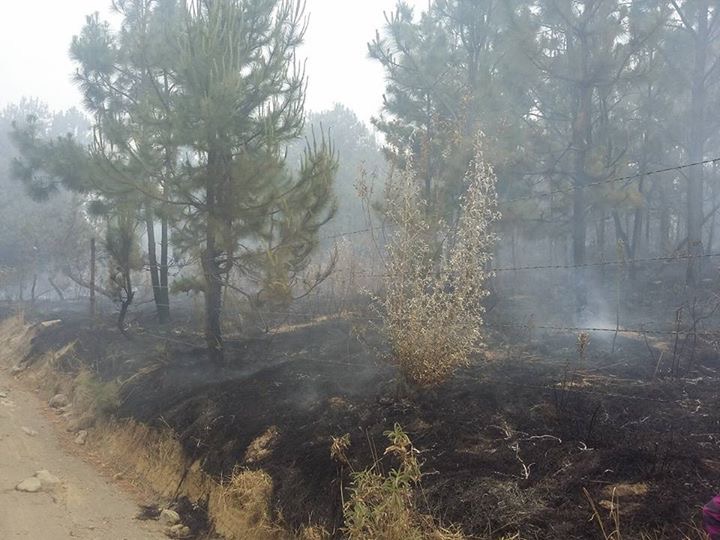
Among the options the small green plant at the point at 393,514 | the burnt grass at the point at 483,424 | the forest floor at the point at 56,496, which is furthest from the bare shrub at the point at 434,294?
the forest floor at the point at 56,496

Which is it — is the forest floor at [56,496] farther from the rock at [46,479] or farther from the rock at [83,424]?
the rock at [83,424]

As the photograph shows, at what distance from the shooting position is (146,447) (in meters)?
7.56

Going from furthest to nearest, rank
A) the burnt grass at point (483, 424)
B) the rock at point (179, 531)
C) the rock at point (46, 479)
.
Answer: the rock at point (46, 479) → the rock at point (179, 531) → the burnt grass at point (483, 424)

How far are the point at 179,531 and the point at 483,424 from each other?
3.28m

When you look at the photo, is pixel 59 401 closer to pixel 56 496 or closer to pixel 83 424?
pixel 83 424

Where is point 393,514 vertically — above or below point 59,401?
above

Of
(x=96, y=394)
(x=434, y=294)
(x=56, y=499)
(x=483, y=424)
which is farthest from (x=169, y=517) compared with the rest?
(x=96, y=394)

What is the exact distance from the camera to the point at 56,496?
6.13m

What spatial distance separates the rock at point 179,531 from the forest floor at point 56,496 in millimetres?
97

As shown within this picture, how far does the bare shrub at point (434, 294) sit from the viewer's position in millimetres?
5762

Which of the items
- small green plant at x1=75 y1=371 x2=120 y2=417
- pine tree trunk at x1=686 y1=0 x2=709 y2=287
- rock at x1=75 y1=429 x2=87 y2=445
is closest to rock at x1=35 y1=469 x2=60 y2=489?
rock at x1=75 y1=429 x2=87 y2=445

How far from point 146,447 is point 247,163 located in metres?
4.21

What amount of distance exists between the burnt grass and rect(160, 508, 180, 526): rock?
57cm

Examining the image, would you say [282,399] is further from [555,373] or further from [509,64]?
[509,64]
